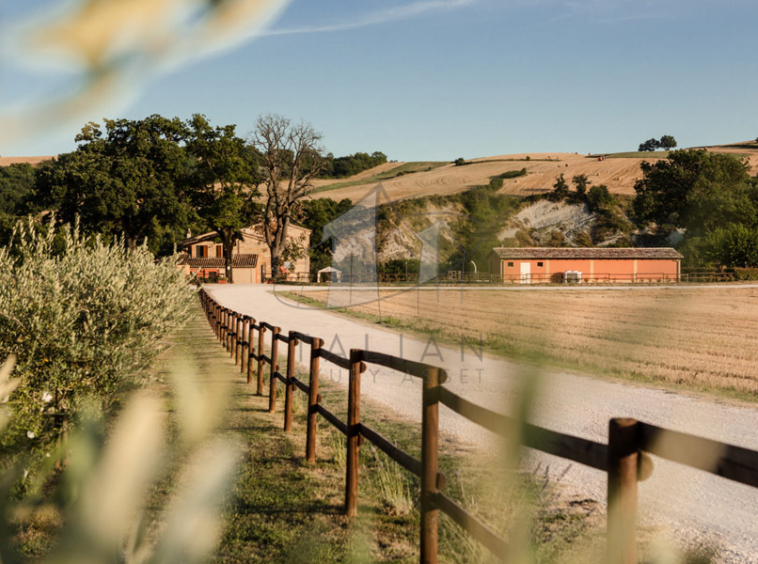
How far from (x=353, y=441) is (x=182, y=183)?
53002 mm

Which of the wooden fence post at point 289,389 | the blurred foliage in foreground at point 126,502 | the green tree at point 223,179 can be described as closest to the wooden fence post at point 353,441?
the wooden fence post at point 289,389

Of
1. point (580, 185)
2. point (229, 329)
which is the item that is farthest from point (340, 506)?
point (229, 329)

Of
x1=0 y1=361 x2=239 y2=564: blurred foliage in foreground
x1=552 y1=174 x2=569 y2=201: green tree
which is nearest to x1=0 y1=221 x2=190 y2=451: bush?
x1=552 y1=174 x2=569 y2=201: green tree

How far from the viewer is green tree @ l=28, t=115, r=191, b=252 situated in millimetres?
46312

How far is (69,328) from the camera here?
5410 millimetres

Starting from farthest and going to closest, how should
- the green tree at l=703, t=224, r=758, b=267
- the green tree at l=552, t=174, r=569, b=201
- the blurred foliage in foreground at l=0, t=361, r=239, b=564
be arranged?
the green tree at l=552, t=174, r=569, b=201
the green tree at l=703, t=224, r=758, b=267
the blurred foliage in foreground at l=0, t=361, r=239, b=564

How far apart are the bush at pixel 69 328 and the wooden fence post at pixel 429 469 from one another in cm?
237

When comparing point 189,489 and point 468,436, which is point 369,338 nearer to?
point 468,436

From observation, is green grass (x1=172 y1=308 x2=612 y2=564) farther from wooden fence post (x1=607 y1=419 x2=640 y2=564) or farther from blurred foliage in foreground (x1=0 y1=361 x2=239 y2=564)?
blurred foliage in foreground (x1=0 y1=361 x2=239 y2=564)

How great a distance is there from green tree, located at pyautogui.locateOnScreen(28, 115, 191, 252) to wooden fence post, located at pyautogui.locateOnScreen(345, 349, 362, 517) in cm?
4408

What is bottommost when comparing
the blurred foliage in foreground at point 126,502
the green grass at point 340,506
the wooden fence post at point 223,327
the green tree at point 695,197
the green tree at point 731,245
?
the green grass at point 340,506

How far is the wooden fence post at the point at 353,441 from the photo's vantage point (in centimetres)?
484

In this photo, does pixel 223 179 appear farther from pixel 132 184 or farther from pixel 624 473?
pixel 624 473

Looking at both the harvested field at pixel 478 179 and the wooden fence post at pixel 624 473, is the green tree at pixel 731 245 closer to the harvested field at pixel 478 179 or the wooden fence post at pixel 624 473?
the harvested field at pixel 478 179
